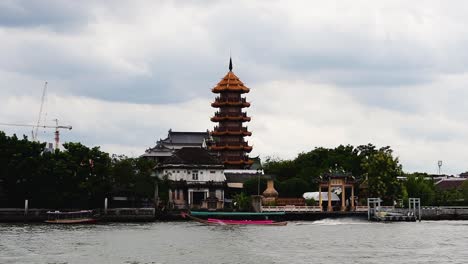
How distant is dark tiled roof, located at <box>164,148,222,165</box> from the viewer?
154 m

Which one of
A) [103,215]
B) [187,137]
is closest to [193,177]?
[187,137]

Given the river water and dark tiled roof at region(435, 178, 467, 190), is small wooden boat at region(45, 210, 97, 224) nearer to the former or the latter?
the river water

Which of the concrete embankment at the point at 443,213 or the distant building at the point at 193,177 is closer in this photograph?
the concrete embankment at the point at 443,213

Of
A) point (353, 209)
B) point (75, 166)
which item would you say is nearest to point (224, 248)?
point (75, 166)

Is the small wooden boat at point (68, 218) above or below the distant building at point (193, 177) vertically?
below

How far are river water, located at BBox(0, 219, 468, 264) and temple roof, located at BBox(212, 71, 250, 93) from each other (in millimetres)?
73701

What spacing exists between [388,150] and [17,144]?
2698 inches

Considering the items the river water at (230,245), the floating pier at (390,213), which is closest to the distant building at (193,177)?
the floating pier at (390,213)

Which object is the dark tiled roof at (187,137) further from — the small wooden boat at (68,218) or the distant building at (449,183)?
the small wooden boat at (68,218)

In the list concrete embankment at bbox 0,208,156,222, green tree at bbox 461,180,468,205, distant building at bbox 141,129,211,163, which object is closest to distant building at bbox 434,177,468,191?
green tree at bbox 461,180,468,205

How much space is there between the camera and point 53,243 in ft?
255

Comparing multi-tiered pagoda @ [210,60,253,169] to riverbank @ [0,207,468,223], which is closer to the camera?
riverbank @ [0,207,468,223]

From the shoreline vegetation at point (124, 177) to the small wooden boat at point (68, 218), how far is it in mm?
5693

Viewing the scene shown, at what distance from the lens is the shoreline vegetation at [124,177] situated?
12275cm
